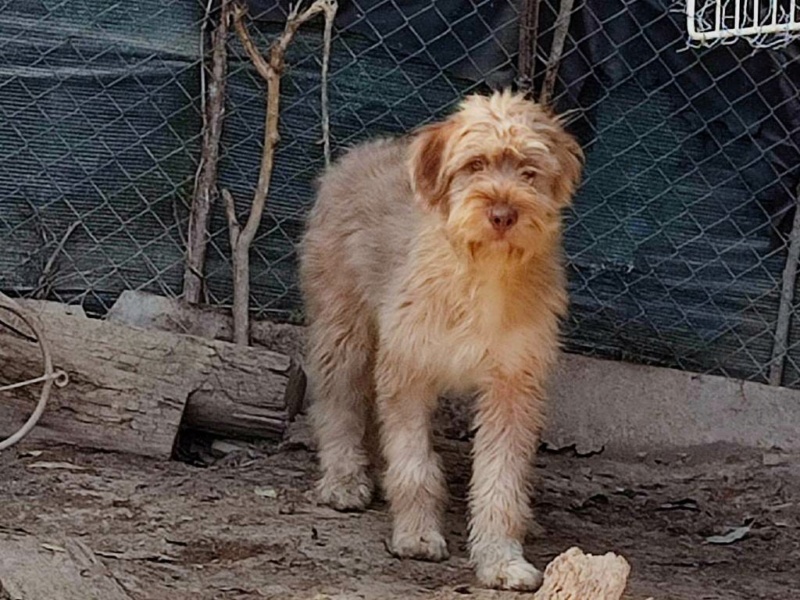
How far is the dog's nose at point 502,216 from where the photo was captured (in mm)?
4703

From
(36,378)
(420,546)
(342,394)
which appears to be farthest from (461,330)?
(36,378)

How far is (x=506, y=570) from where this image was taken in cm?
495

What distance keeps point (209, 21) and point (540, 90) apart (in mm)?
1439

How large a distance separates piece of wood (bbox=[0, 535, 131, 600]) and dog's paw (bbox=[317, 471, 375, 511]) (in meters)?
1.12

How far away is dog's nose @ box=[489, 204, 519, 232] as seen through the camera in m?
4.70

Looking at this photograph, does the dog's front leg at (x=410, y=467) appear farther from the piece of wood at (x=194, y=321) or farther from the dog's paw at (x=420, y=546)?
the piece of wood at (x=194, y=321)

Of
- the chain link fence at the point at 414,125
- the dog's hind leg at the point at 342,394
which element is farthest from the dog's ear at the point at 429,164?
the chain link fence at the point at 414,125

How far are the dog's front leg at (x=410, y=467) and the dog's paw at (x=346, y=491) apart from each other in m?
0.45

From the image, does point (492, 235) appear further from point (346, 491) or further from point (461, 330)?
point (346, 491)

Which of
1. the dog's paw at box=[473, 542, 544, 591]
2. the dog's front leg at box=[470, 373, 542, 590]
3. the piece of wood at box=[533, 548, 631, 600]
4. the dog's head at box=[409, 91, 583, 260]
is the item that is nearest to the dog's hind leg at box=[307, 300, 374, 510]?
the dog's front leg at box=[470, 373, 542, 590]

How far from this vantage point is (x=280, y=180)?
267 inches

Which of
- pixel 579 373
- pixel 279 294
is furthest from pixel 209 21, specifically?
pixel 579 373

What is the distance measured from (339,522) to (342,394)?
54 cm

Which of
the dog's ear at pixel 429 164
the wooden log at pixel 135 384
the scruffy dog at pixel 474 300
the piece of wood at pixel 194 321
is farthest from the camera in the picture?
the piece of wood at pixel 194 321
